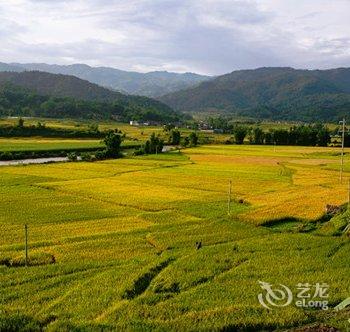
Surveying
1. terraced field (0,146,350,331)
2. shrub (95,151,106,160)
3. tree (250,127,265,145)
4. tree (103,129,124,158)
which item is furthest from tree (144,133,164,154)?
terraced field (0,146,350,331)

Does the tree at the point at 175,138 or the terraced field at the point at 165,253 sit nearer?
the terraced field at the point at 165,253

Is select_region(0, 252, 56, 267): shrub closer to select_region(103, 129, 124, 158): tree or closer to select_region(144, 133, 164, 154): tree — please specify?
select_region(103, 129, 124, 158): tree

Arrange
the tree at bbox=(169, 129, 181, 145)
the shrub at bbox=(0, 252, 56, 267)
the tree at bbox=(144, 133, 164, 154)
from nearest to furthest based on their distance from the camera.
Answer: the shrub at bbox=(0, 252, 56, 267), the tree at bbox=(144, 133, 164, 154), the tree at bbox=(169, 129, 181, 145)

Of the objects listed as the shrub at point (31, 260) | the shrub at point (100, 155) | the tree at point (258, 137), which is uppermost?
the tree at point (258, 137)

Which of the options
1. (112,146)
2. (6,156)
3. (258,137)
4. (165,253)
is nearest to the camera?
(165,253)

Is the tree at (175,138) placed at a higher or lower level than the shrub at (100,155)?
higher

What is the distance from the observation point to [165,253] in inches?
1050

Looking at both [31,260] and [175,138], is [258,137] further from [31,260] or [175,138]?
[31,260]

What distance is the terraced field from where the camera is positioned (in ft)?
58.7

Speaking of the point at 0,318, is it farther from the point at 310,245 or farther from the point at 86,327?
the point at 310,245

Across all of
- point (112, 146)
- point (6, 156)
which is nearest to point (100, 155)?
point (112, 146)

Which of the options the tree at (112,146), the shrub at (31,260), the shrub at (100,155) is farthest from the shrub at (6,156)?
the shrub at (31,260)

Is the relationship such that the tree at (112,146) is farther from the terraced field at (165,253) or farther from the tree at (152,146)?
the terraced field at (165,253)

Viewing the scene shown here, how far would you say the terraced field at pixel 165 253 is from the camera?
1791 cm
